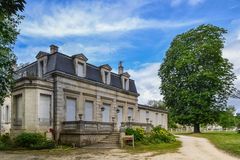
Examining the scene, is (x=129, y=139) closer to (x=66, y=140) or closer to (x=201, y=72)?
(x=66, y=140)

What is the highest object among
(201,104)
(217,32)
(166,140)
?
(217,32)

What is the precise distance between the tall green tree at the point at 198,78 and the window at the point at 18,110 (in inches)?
863

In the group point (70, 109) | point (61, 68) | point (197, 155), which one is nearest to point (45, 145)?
point (70, 109)

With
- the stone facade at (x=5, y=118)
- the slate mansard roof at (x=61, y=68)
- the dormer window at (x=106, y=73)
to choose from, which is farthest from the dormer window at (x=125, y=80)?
the stone facade at (x=5, y=118)

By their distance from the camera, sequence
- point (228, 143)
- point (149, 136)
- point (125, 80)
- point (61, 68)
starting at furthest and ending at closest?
point (125, 80) < point (149, 136) < point (61, 68) < point (228, 143)

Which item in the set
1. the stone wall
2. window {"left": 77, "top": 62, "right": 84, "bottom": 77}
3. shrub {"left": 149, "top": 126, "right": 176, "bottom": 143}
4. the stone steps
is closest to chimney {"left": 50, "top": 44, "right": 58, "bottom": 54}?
window {"left": 77, "top": 62, "right": 84, "bottom": 77}

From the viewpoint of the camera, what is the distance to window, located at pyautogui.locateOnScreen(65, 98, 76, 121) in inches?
922

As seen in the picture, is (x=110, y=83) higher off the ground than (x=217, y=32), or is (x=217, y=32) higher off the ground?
(x=217, y=32)

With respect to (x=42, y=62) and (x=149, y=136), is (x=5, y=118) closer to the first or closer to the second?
(x=42, y=62)

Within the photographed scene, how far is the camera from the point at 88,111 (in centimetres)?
2569

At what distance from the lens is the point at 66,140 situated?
70.4 ft

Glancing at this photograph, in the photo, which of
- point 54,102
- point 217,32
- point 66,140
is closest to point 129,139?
point 66,140

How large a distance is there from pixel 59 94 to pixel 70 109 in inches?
73.1

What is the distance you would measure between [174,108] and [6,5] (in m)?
36.3
